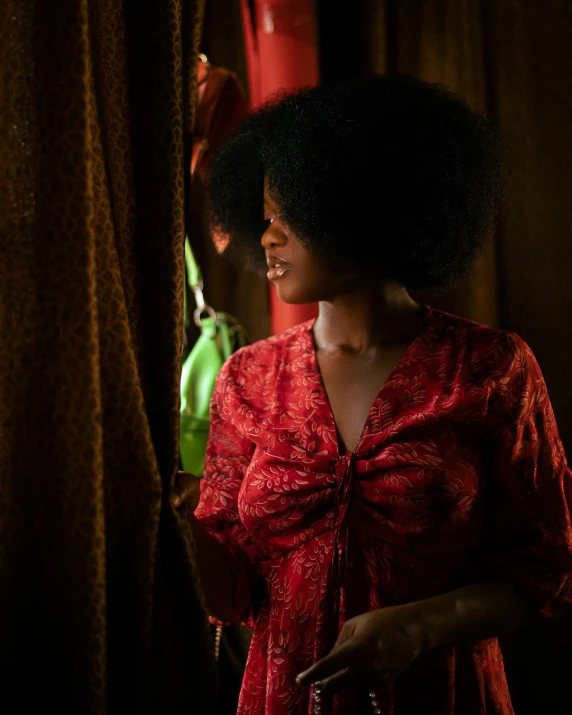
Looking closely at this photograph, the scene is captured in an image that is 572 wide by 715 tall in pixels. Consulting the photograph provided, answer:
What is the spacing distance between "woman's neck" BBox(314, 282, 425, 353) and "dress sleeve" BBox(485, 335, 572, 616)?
0.62 ft

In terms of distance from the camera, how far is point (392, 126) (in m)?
1.13

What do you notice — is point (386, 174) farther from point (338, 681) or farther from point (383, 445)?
point (338, 681)

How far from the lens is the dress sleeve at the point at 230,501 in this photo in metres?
1.14

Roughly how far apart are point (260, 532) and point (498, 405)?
437mm

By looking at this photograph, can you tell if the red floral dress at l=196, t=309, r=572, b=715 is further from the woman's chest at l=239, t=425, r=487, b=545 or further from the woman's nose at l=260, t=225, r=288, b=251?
the woman's nose at l=260, t=225, r=288, b=251

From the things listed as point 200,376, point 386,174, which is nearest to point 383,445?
point 386,174

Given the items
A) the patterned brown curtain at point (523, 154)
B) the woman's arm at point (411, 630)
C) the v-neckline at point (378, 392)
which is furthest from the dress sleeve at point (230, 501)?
the patterned brown curtain at point (523, 154)

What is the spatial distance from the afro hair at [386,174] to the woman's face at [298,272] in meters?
0.02

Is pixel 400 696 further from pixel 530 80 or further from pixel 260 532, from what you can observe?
pixel 530 80

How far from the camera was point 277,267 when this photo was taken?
115cm

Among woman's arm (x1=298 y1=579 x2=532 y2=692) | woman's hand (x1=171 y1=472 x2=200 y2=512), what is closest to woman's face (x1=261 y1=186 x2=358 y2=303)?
woman's hand (x1=171 y1=472 x2=200 y2=512)

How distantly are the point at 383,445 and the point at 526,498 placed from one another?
234 mm

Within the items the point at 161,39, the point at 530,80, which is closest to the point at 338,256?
the point at 161,39

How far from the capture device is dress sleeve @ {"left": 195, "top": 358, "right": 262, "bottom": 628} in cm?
114
